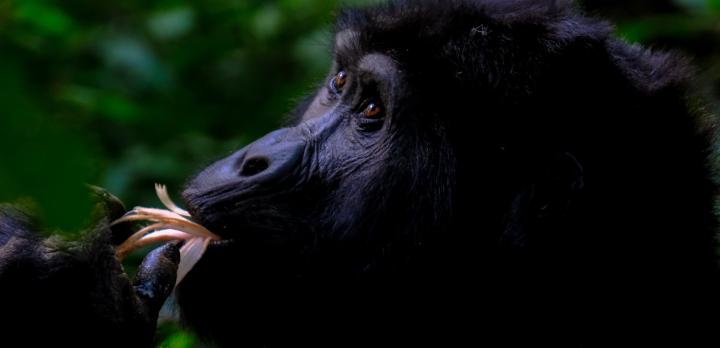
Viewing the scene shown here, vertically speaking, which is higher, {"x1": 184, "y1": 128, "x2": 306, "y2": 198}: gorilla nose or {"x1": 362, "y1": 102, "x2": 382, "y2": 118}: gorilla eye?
{"x1": 362, "y1": 102, "x2": 382, "y2": 118}: gorilla eye

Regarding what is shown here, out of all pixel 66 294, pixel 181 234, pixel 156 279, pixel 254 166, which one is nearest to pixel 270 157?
pixel 254 166

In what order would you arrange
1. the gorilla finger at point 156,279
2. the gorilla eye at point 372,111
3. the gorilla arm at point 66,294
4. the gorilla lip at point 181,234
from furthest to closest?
the gorilla eye at point 372,111, the gorilla lip at point 181,234, the gorilla finger at point 156,279, the gorilla arm at point 66,294

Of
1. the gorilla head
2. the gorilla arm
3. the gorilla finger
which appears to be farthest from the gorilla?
the gorilla arm

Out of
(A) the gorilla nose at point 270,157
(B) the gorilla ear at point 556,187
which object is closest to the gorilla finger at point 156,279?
(A) the gorilla nose at point 270,157

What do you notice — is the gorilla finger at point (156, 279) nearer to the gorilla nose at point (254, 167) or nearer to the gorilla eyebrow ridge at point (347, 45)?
the gorilla nose at point (254, 167)

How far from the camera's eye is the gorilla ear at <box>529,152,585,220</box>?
216 centimetres

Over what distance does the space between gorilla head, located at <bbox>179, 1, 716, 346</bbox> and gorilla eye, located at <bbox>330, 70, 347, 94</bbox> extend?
324 mm

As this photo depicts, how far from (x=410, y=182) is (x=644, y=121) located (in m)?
0.61

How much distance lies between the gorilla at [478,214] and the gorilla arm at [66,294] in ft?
1.40

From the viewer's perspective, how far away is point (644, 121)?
7.33 ft

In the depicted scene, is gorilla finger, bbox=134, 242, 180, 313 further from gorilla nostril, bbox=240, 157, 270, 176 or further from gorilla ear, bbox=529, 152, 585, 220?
gorilla ear, bbox=529, 152, 585, 220

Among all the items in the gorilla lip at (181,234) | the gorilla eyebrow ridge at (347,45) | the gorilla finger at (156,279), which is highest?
the gorilla eyebrow ridge at (347,45)

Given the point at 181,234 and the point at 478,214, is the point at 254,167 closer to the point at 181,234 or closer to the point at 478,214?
the point at 181,234

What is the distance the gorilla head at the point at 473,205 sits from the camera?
216 cm
